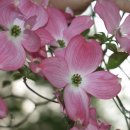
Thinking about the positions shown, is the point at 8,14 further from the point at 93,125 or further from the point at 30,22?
the point at 93,125

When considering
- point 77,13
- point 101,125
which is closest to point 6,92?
point 77,13

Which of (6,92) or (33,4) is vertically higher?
(33,4)

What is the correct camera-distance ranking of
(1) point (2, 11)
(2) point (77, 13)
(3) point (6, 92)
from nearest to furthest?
(1) point (2, 11) → (2) point (77, 13) → (3) point (6, 92)

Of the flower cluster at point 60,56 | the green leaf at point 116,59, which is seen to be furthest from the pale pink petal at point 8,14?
the green leaf at point 116,59

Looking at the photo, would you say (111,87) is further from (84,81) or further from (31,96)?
(31,96)

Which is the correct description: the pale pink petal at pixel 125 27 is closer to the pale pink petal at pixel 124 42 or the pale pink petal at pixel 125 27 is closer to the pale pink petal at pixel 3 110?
the pale pink petal at pixel 124 42

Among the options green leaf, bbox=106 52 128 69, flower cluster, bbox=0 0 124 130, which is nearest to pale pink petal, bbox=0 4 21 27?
flower cluster, bbox=0 0 124 130
